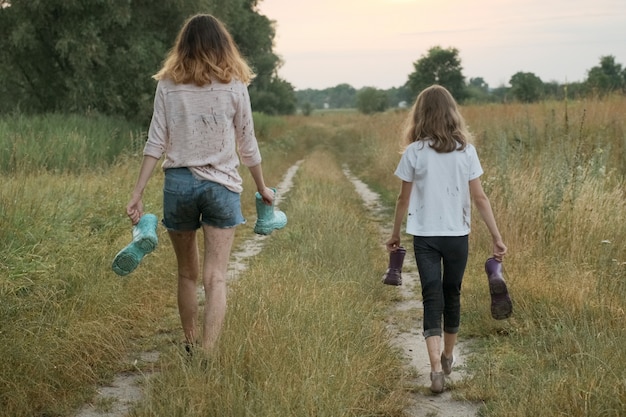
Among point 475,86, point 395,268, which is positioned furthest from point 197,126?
point 475,86

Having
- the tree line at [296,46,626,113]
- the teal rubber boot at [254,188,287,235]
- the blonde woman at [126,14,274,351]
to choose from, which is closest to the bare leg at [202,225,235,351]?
the blonde woman at [126,14,274,351]

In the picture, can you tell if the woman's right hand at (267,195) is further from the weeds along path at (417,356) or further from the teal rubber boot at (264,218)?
the weeds along path at (417,356)

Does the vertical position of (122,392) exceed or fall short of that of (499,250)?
it falls short

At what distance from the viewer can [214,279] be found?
4262 mm

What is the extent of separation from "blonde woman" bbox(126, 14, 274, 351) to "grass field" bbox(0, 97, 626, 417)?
58 cm

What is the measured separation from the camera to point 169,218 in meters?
4.18

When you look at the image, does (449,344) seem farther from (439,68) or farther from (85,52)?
(439,68)

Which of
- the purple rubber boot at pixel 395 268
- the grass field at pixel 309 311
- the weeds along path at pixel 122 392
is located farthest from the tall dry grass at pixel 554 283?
the weeds along path at pixel 122 392

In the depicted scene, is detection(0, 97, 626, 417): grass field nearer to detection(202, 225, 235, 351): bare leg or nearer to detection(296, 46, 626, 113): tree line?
detection(202, 225, 235, 351): bare leg

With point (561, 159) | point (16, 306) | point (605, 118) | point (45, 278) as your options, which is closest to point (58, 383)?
point (16, 306)

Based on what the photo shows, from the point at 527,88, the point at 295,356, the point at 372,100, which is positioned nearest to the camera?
the point at 295,356

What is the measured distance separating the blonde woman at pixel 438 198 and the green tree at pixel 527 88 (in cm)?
1173

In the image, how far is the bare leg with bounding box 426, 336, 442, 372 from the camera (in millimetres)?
4344

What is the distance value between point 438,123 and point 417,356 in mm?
1738
